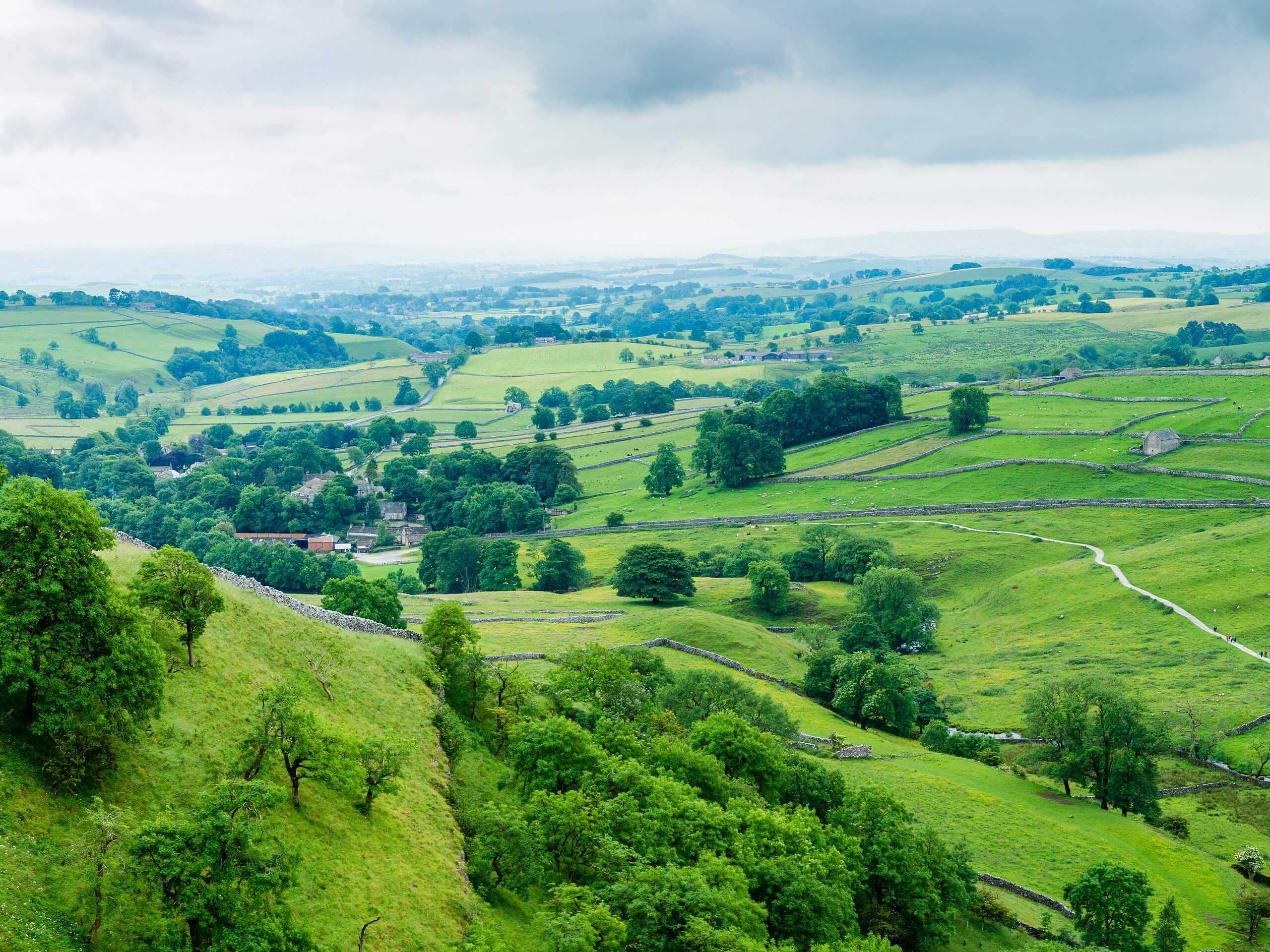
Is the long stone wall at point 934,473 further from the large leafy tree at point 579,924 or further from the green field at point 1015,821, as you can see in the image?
the large leafy tree at point 579,924

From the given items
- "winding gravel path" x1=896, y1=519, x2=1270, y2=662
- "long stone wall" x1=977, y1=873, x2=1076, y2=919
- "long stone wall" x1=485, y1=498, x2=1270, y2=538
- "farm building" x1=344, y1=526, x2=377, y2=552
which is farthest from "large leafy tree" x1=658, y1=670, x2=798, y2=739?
"farm building" x1=344, y1=526, x2=377, y2=552

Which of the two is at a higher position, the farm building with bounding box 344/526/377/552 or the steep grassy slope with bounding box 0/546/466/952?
the steep grassy slope with bounding box 0/546/466/952

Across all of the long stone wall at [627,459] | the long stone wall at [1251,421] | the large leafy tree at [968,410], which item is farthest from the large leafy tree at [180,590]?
the long stone wall at [627,459]

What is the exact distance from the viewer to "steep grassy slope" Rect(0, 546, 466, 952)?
2461cm

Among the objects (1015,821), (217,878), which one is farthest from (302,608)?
(1015,821)

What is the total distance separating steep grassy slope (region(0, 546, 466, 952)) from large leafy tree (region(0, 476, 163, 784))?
1.31 meters

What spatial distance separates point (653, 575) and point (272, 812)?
62376mm

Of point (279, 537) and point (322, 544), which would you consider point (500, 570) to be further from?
point (279, 537)

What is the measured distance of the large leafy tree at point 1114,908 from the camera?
41.4 metres

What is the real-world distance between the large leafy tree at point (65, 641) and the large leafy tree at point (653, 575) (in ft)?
210

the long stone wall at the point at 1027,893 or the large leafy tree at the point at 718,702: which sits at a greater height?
the large leafy tree at the point at 718,702

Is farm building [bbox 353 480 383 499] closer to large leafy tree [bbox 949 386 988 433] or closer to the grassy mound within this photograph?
the grassy mound

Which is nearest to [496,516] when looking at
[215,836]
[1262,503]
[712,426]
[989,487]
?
[712,426]

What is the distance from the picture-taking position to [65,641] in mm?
28281
